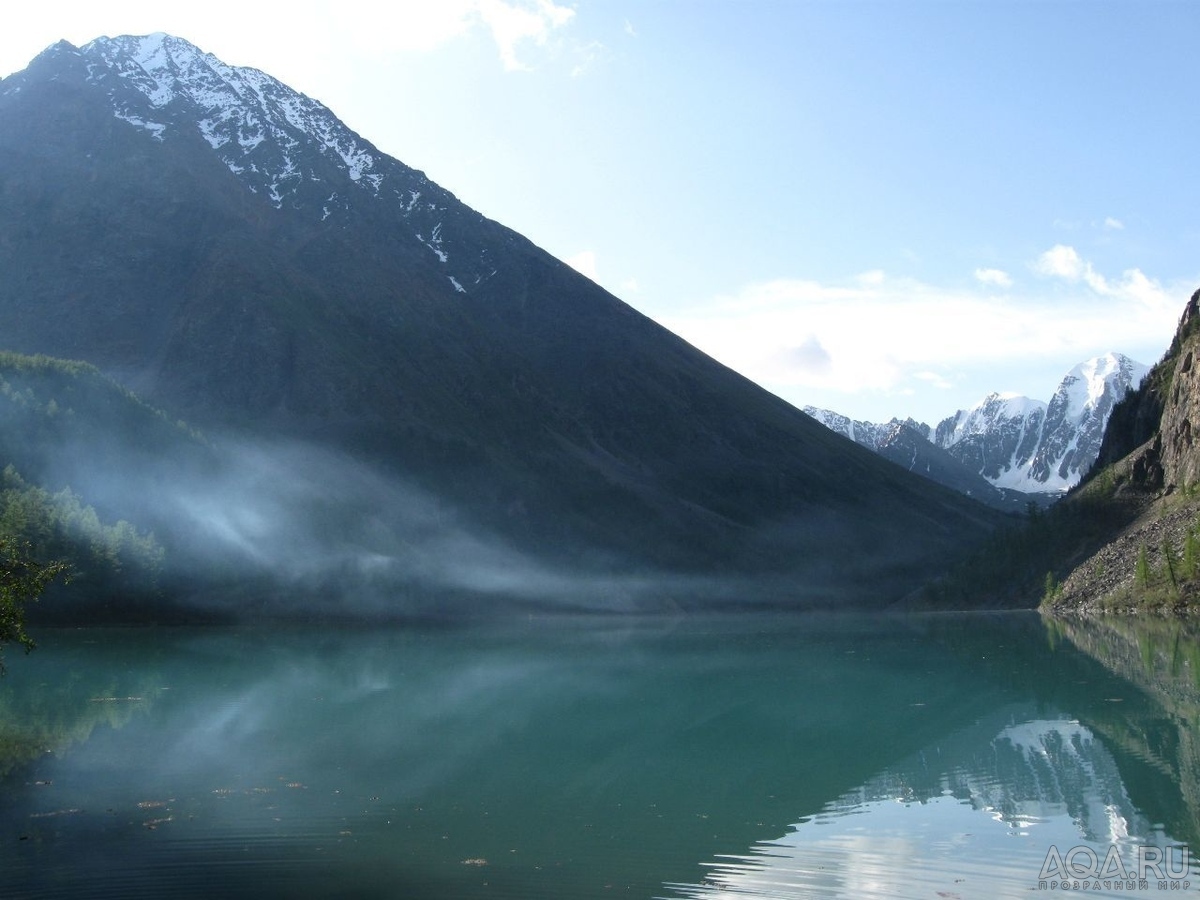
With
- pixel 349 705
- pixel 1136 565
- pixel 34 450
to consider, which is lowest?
pixel 349 705

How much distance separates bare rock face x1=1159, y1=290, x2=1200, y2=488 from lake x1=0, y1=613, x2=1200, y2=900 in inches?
3429

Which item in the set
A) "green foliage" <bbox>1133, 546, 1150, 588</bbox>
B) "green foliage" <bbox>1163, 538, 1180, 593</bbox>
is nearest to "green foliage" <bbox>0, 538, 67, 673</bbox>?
"green foliage" <bbox>1163, 538, 1180, 593</bbox>

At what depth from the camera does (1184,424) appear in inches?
5812

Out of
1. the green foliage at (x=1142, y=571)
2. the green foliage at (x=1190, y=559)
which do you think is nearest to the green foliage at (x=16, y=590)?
the green foliage at (x=1190, y=559)

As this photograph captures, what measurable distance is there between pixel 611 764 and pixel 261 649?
70.3 metres

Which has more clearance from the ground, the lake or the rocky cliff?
the rocky cliff

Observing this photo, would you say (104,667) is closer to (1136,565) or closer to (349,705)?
(349,705)

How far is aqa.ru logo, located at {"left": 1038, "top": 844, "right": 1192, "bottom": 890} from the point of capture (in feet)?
65.6

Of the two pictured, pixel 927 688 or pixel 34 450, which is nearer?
pixel 927 688

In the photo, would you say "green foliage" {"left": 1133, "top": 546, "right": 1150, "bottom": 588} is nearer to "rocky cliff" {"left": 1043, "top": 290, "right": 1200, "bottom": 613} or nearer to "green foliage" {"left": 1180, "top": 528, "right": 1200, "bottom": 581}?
"rocky cliff" {"left": 1043, "top": 290, "right": 1200, "bottom": 613}

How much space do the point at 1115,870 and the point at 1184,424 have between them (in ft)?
477

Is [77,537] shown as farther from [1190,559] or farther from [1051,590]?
[1051,590]

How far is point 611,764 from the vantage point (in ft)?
114

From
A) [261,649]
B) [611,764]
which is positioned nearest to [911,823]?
[611,764]
